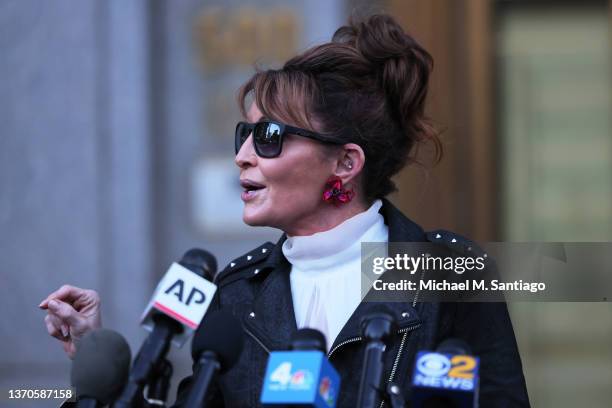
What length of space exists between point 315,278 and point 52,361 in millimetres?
3365

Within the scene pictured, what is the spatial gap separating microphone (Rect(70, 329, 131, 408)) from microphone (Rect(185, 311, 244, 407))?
6.1 inches

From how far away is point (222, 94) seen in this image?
6531 millimetres

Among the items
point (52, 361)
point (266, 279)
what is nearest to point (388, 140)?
point (266, 279)

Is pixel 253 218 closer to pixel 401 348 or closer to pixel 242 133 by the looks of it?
pixel 242 133

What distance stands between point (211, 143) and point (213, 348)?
413cm

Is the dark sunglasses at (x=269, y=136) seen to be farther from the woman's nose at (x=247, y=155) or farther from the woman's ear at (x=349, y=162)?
the woman's ear at (x=349, y=162)

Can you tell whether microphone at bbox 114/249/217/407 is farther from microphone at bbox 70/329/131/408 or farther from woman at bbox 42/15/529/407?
woman at bbox 42/15/529/407

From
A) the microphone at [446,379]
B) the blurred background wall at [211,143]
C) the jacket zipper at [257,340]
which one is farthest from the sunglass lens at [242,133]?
the blurred background wall at [211,143]

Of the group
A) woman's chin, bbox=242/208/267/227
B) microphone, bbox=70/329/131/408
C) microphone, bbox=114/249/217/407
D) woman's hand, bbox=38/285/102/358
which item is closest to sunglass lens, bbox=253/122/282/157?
woman's chin, bbox=242/208/267/227

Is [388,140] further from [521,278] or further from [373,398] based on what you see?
[373,398]

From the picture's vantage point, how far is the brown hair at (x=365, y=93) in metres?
3.38

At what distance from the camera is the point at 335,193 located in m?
3.44

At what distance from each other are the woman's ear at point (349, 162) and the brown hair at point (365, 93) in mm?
28

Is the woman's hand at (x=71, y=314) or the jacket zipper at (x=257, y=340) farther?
the jacket zipper at (x=257, y=340)
